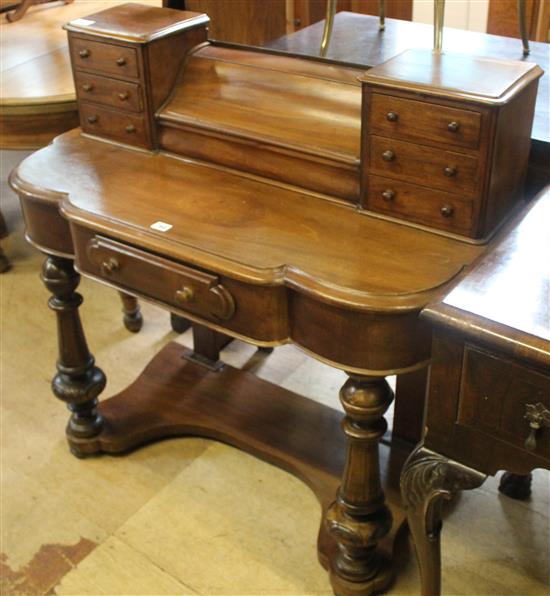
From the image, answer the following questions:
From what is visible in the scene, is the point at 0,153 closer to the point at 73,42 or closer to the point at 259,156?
the point at 73,42

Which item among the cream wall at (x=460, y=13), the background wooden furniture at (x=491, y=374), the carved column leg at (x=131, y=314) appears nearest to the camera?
the background wooden furniture at (x=491, y=374)

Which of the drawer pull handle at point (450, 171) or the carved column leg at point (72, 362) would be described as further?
the carved column leg at point (72, 362)

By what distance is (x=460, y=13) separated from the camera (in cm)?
225

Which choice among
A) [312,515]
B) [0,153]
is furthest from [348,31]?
[0,153]

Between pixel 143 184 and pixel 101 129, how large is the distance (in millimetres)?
236

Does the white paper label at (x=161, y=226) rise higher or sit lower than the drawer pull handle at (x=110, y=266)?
higher

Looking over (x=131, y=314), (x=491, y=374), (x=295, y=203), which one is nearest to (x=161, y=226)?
(x=295, y=203)

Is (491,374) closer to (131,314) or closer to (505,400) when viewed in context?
(505,400)

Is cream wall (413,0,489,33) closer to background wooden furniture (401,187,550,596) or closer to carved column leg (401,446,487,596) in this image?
background wooden furniture (401,187,550,596)

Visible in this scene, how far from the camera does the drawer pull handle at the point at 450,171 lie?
126 cm

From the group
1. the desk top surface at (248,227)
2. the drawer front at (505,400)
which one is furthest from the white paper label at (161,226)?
the drawer front at (505,400)

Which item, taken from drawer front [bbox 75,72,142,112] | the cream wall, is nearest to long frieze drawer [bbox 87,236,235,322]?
drawer front [bbox 75,72,142,112]

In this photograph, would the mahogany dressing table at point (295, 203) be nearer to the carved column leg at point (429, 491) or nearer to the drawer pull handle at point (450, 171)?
the drawer pull handle at point (450, 171)

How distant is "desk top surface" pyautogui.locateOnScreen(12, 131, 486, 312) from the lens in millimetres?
1223
